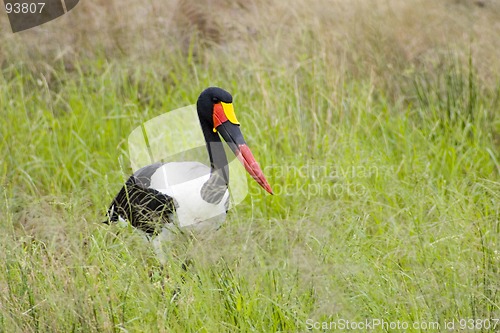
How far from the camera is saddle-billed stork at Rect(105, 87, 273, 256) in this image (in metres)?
3.32

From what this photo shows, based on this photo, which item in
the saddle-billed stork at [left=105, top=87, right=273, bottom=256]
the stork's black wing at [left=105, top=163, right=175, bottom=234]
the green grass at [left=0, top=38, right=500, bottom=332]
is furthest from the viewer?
the saddle-billed stork at [left=105, top=87, right=273, bottom=256]

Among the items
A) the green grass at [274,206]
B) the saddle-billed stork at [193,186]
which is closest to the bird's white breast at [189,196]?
the saddle-billed stork at [193,186]

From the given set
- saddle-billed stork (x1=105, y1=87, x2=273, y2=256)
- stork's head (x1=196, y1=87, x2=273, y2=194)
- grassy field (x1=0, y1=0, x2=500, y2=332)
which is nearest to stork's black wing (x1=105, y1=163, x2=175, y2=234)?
saddle-billed stork (x1=105, y1=87, x2=273, y2=256)

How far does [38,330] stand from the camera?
2600 mm

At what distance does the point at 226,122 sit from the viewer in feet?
11.8

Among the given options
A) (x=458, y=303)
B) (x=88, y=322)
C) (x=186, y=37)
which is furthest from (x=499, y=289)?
(x=186, y=37)

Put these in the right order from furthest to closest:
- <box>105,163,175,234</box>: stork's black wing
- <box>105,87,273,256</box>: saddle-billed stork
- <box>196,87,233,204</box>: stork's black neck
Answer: <box>196,87,233,204</box>: stork's black neck → <box>105,87,273,256</box>: saddle-billed stork → <box>105,163,175,234</box>: stork's black wing

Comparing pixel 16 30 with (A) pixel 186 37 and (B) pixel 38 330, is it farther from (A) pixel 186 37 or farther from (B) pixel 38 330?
(B) pixel 38 330

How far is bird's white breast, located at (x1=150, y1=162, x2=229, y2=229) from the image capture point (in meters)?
3.37

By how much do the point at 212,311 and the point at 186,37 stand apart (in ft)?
10.5

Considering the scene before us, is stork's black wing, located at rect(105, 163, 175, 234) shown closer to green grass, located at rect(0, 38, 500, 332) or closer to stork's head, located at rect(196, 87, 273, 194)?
green grass, located at rect(0, 38, 500, 332)

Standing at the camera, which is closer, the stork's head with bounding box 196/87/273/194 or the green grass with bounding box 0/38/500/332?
the green grass with bounding box 0/38/500/332

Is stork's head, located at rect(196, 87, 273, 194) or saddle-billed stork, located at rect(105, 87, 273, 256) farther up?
stork's head, located at rect(196, 87, 273, 194)

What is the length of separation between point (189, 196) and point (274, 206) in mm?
596
